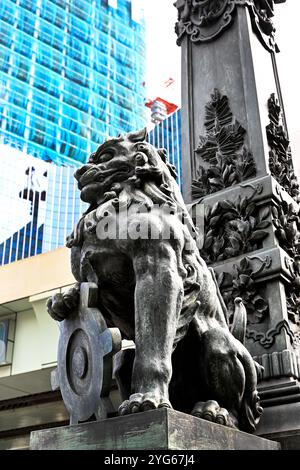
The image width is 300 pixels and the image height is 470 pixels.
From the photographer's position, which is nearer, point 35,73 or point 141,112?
point 35,73

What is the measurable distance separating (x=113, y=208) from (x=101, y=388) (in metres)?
1.18

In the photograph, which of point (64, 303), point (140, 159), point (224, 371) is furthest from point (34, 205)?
point (224, 371)

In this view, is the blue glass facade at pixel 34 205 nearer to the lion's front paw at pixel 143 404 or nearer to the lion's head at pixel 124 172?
the lion's head at pixel 124 172

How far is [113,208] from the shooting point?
3.69 metres

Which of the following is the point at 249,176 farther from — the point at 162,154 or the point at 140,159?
the point at 140,159

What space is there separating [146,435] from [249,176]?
339cm

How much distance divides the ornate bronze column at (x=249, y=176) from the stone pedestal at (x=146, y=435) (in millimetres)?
1285

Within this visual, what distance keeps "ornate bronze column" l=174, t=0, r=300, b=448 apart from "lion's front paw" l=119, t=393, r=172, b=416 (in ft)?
5.14

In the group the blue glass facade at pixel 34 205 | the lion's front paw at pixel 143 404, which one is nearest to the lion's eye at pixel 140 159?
the lion's front paw at pixel 143 404

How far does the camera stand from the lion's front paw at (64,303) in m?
3.47

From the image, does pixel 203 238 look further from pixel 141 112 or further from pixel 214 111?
pixel 141 112
